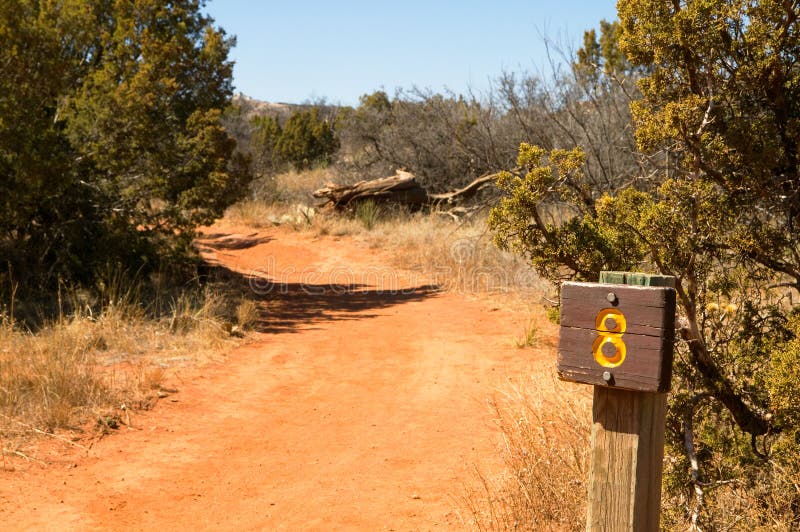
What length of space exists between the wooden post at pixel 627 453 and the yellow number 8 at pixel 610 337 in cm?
12

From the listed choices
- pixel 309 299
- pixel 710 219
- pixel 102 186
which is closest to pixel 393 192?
pixel 309 299

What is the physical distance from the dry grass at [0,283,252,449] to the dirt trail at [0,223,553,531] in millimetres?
325

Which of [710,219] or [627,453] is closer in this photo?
[627,453]

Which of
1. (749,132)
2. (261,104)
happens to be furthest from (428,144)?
(261,104)

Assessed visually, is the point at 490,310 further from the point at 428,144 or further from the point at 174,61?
the point at 428,144

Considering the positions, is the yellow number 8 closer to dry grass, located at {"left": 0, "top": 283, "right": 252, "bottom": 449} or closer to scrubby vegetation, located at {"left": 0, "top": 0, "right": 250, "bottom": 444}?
dry grass, located at {"left": 0, "top": 283, "right": 252, "bottom": 449}

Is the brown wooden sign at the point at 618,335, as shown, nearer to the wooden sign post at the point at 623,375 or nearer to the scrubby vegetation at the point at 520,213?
the wooden sign post at the point at 623,375

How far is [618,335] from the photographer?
247 centimetres

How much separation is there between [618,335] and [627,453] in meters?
0.39

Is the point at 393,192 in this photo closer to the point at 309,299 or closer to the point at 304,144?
the point at 309,299

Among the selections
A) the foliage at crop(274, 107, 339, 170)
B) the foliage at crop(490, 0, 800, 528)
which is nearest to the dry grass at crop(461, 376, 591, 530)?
the foliage at crop(490, 0, 800, 528)

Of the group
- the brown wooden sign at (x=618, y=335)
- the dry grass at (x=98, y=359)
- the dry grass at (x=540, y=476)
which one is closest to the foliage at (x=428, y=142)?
the dry grass at (x=98, y=359)

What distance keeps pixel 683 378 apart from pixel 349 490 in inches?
87.1

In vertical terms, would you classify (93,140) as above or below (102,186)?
above
